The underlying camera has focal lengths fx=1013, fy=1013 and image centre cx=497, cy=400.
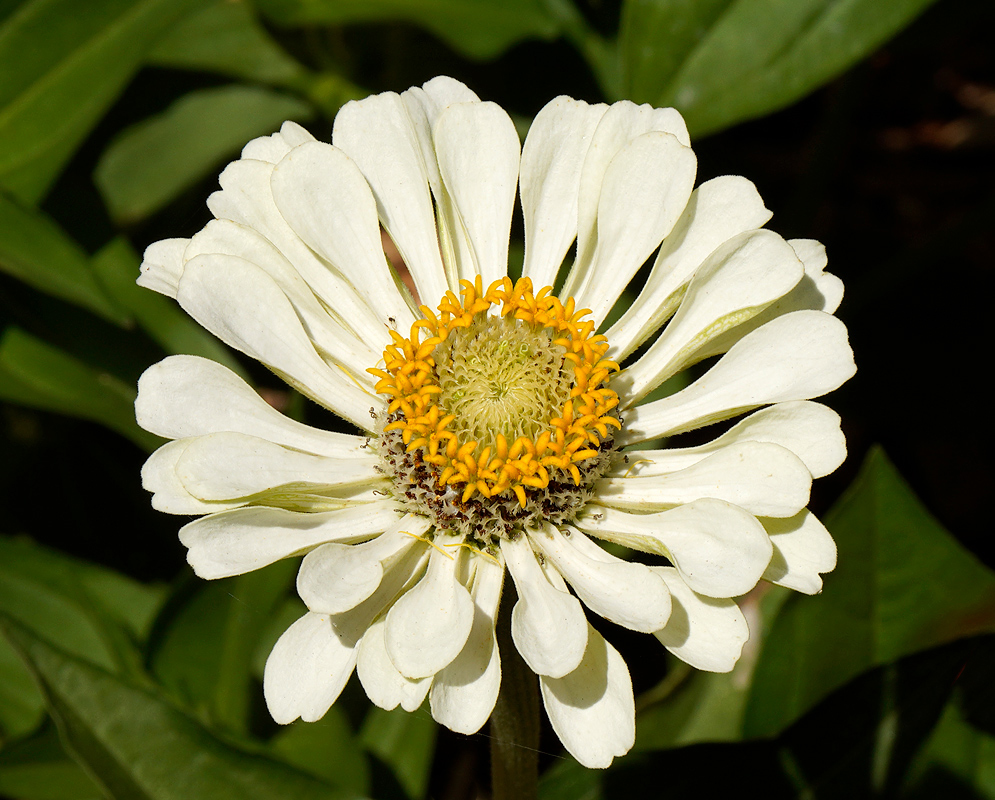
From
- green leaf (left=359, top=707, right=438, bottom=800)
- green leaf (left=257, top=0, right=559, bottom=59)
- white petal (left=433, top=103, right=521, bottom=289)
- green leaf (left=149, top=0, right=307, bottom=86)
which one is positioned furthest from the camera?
green leaf (left=149, top=0, right=307, bottom=86)

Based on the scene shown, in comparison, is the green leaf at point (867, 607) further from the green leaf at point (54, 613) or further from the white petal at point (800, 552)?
the green leaf at point (54, 613)

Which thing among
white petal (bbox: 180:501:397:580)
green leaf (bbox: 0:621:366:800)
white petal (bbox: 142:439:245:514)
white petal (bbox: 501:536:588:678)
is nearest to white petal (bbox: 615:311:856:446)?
white petal (bbox: 501:536:588:678)

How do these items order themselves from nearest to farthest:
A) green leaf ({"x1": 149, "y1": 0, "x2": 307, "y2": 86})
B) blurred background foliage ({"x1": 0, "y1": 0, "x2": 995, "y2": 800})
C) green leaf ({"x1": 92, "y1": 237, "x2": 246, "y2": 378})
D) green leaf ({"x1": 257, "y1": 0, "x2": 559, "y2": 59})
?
blurred background foliage ({"x1": 0, "y1": 0, "x2": 995, "y2": 800}) < green leaf ({"x1": 92, "y1": 237, "x2": 246, "y2": 378}) < green leaf ({"x1": 257, "y1": 0, "x2": 559, "y2": 59}) < green leaf ({"x1": 149, "y1": 0, "x2": 307, "y2": 86})

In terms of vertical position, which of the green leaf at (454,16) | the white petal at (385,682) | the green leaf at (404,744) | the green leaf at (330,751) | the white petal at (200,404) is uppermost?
the green leaf at (454,16)

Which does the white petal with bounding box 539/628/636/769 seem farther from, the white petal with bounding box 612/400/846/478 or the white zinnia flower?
the white petal with bounding box 612/400/846/478

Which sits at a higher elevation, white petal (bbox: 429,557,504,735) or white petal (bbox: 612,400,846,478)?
white petal (bbox: 612,400,846,478)

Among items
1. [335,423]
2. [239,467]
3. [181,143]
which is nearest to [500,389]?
[239,467]

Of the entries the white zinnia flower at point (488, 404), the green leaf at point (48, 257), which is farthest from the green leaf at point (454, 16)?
the white zinnia flower at point (488, 404)
